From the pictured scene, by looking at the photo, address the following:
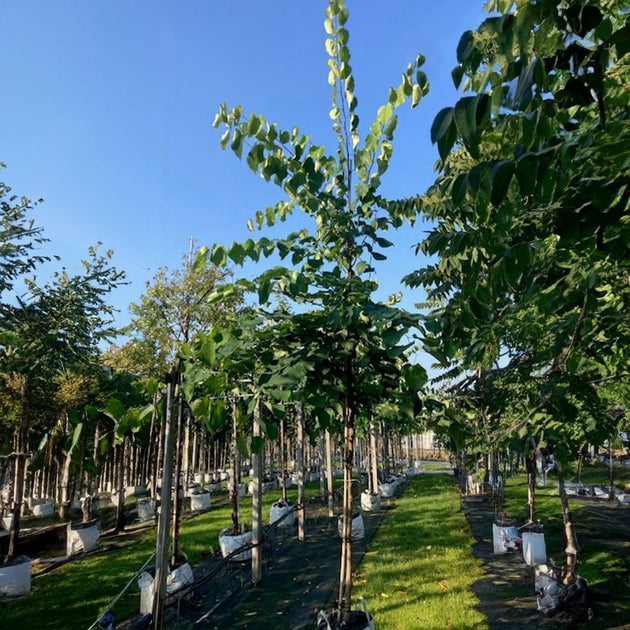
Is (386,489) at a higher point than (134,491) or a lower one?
lower

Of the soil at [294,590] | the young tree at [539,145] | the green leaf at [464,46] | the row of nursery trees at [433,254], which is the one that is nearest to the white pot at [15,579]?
the soil at [294,590]

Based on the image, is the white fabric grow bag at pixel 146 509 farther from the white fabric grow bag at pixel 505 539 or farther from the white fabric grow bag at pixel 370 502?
the white fabric grow bag at pixel 505 539

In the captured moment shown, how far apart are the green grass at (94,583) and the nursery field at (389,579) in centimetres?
3

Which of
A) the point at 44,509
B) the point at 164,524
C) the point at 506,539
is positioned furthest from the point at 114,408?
the point at 44,509

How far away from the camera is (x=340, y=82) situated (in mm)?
3164

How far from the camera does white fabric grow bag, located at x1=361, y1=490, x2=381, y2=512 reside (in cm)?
2217

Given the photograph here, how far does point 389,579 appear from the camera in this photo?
35.2 feet

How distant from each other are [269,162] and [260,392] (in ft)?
4.29

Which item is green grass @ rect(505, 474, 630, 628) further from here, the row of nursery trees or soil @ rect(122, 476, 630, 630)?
the row of nursery trees

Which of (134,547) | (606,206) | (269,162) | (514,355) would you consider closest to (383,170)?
(269,162)

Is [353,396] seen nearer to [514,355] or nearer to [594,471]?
[514,355]

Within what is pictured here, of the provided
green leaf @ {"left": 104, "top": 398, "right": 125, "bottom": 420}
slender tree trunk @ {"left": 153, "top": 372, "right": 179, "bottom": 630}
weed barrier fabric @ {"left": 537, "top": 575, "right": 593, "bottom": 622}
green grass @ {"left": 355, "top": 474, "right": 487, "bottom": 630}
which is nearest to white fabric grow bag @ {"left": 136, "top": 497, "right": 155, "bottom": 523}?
green grass @ {"left": 355, "top": 474, "right": 487, "bottom": 630}

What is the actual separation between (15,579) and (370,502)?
1481 centimetres

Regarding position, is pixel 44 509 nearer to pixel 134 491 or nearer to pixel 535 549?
pixel 134 491
